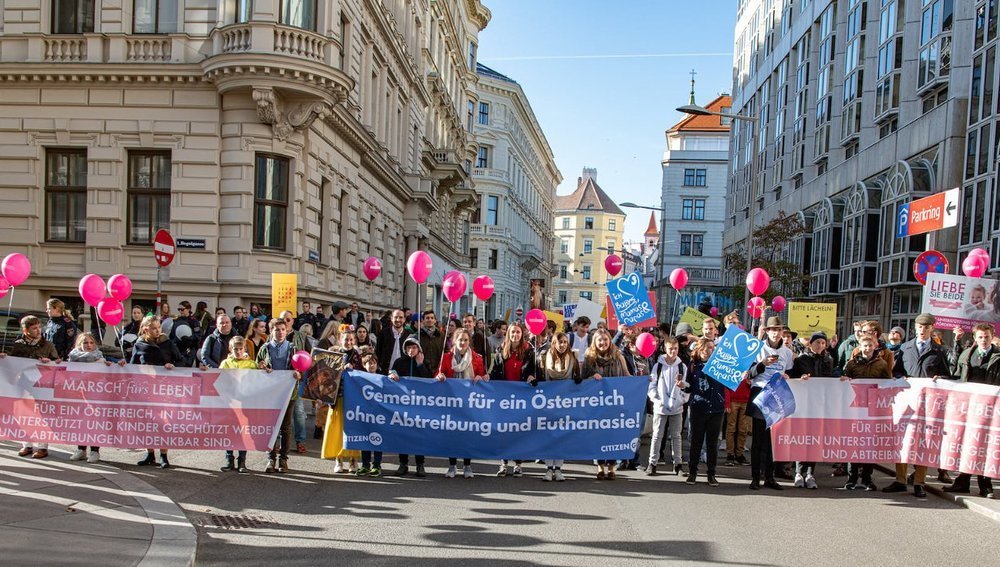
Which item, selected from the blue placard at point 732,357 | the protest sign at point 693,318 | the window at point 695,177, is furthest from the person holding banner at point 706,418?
the window at point 695,177

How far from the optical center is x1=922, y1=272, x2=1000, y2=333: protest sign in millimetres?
13094

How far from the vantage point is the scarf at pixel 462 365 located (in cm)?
1066

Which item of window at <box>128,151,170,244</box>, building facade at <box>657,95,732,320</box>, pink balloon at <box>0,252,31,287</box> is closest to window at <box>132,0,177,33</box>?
window at <box>128,151,170,244</box>

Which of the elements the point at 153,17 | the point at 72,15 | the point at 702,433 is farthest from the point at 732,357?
the point at 72,15

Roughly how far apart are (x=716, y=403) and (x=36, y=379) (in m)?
7.91

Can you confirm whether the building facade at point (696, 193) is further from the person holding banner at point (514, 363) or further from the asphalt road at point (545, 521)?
the asphalt road at point (545, 521)

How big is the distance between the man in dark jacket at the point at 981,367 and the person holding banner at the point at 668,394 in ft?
10.3

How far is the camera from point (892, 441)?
10188 millimetres

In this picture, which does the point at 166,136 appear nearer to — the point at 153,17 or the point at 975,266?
the point at 153,17

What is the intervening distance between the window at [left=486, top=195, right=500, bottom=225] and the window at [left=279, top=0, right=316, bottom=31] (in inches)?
1863

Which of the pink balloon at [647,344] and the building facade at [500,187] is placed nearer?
the pink balloon at [647,344]

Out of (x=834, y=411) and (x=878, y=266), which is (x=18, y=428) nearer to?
(x=834, y=411)

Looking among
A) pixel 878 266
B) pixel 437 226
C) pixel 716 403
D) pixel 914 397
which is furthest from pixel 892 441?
pixel 437 226

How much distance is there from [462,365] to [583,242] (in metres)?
135
